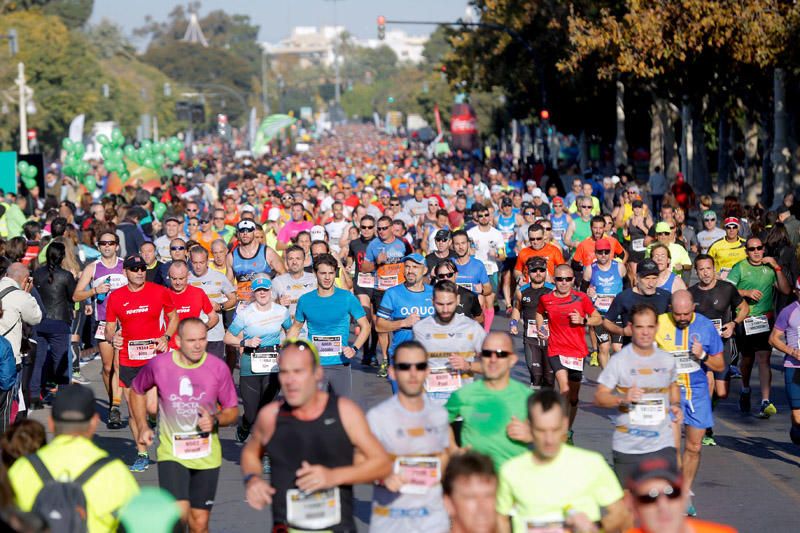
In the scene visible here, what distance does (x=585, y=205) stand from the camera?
19.8 m

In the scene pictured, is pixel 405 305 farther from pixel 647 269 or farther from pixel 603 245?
pixel 603 245

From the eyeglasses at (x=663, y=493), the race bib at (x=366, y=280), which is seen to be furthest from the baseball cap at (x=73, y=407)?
the race bib at (x=366, y=280)

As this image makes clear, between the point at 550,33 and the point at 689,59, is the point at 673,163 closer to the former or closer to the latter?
the point at 550,33

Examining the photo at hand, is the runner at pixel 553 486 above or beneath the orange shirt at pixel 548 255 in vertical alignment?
beneath

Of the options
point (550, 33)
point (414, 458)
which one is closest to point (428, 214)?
point (414, 458)

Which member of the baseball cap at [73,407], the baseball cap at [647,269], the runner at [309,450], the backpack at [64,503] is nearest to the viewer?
the backpack at [64,503]

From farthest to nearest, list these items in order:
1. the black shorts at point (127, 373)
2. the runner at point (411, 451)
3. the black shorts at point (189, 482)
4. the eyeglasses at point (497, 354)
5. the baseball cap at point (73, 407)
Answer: the black shorts at point (127, 373)
the black shorts at point (189, 482)
the eyeglasses at point (497, 354)
the runner at point (411, 451)
the baseball cap at point (73, 407)

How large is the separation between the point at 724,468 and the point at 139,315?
4.68m

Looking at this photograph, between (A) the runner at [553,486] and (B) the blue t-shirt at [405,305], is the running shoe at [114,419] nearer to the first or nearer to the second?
(B) the blue t-shirt at [405,305]

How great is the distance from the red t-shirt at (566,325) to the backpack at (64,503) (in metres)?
6.25

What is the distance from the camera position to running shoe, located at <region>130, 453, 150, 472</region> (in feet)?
37.8

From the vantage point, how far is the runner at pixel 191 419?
8492 millimetres

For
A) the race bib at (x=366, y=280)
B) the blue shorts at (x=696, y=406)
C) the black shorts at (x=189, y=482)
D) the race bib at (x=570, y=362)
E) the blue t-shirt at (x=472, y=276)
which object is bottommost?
the black shorts at (x=189, y=482)

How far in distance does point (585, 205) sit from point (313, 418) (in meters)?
13.5
